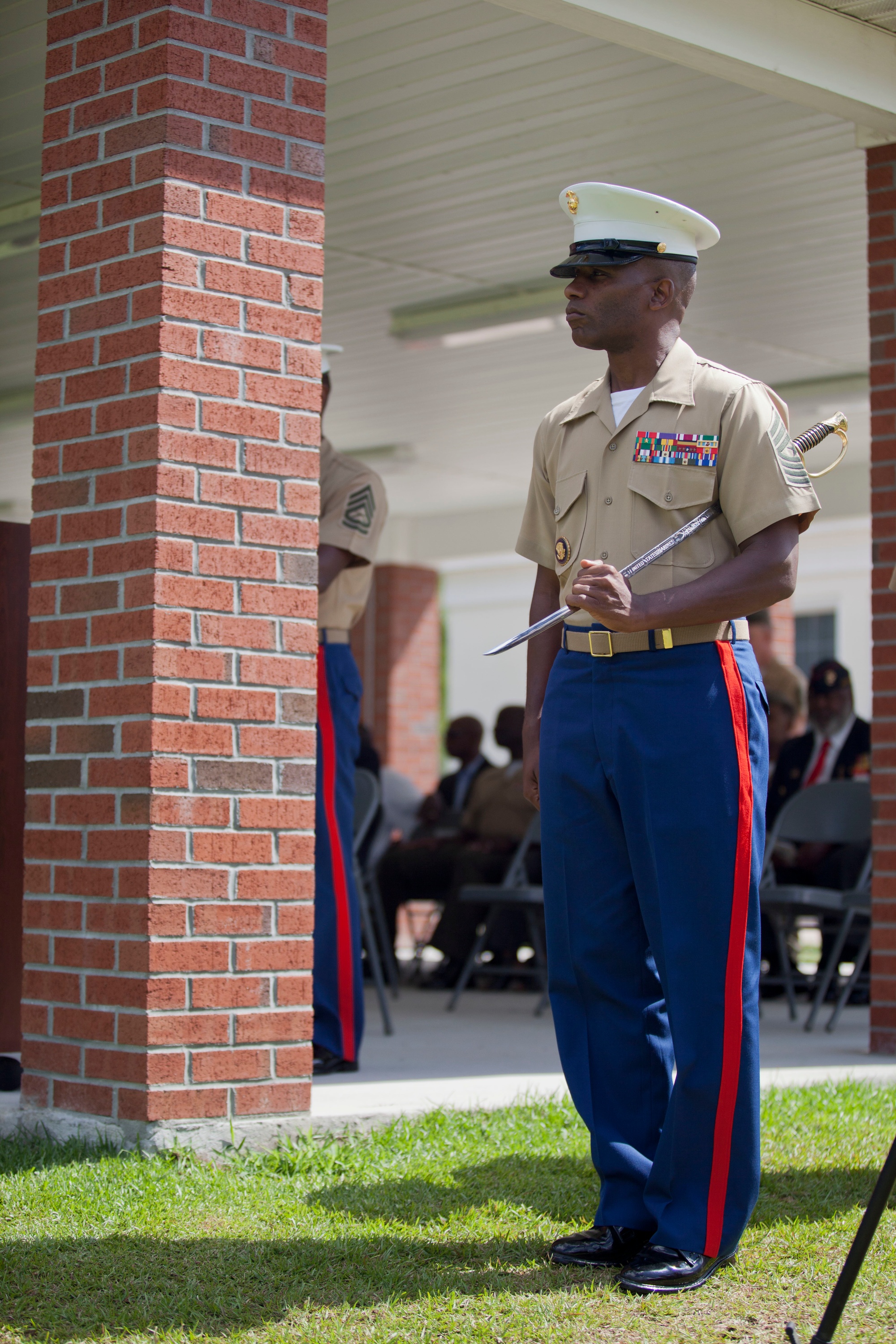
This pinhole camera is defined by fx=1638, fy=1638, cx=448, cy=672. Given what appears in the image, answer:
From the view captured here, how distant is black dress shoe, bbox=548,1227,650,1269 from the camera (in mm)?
3221

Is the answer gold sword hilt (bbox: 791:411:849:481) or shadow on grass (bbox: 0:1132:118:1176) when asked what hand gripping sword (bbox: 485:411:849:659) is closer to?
gold sword hilt (bbox: 791:411:849:481)

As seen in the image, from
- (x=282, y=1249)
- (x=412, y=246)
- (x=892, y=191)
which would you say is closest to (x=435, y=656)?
(x=412, y=246)

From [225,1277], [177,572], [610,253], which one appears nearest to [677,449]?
[610,253]

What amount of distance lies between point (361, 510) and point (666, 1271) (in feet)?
9.66

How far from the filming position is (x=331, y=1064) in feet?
17.2

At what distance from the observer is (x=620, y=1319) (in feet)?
9.50

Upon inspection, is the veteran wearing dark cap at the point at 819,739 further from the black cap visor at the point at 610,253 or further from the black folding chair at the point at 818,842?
the black cap visor at the point at 610,253

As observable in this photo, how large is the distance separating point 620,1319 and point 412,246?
604 centimetres

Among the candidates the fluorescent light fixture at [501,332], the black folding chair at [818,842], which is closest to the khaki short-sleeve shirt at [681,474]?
the black folding chair at [818,842]

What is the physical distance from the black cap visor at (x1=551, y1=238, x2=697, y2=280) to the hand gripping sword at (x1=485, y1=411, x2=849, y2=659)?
1.40 feet

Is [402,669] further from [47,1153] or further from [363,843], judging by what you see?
[47,1153]

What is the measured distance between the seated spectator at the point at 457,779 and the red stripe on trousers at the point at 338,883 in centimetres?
495

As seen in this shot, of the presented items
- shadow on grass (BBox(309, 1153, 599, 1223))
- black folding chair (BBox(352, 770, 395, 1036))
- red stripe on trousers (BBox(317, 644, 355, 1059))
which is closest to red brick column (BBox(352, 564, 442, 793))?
black folding chair (BBox(352, 770, 395, 1036))

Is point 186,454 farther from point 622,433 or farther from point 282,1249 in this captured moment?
point 282,1249
